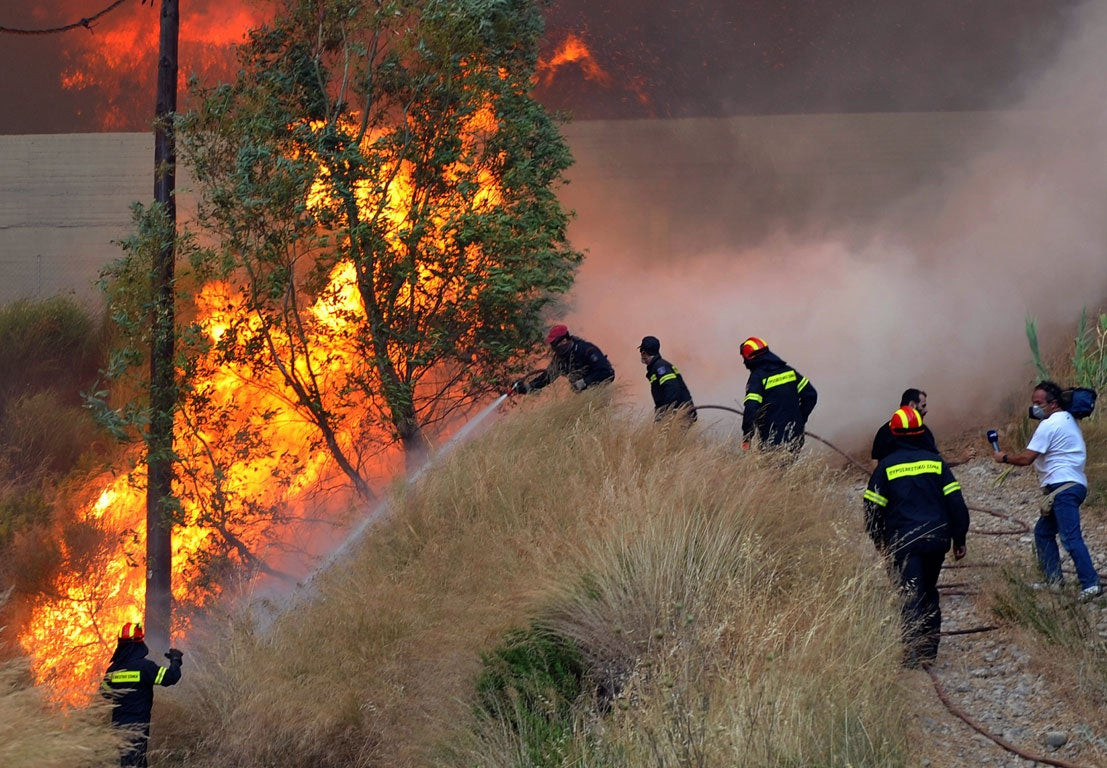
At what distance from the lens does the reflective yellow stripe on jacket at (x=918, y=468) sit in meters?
6.64

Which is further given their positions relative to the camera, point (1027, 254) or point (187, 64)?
point (187, 64)

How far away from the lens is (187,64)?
2050 cm

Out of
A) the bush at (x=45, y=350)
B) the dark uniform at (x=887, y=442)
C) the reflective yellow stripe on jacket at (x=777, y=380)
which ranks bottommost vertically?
the dark uniform at (x=887, y=442)

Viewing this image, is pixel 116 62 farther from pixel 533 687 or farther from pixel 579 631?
pixel 533 687

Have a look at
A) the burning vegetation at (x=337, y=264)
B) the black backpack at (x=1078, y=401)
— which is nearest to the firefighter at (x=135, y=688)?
the burning vegetation at (x=337, y=264)

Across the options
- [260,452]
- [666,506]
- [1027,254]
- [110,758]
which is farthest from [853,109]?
[110,758]

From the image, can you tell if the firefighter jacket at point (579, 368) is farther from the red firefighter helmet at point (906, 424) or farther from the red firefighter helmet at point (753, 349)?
the red firefighter helmet at point (906, 424)

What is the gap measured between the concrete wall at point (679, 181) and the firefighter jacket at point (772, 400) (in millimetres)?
12317

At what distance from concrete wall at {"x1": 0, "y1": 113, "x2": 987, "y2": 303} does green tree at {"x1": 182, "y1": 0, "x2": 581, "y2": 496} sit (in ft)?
30.6

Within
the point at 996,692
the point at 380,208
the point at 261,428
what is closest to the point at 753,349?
the point at 996,692

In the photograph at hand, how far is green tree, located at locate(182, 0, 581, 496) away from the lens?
11.5m

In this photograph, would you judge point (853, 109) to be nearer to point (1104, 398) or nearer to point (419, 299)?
point (1104, 398)

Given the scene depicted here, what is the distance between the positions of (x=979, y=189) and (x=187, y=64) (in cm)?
1337

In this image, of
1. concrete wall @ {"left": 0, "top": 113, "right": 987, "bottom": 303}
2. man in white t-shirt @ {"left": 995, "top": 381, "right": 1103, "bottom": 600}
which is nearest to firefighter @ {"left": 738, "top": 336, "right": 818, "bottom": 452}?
man in white t-shirt @ {"left": 995, "top": 381, "right": 1103, "bottom": 600}
